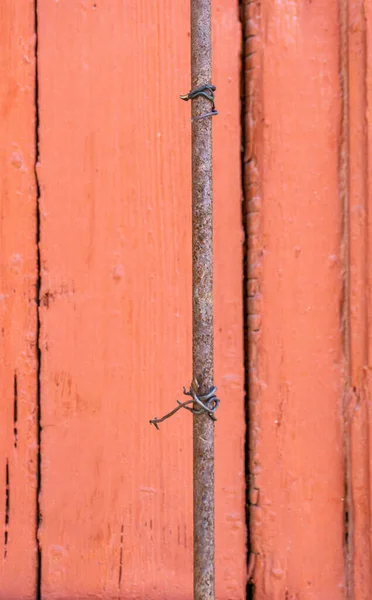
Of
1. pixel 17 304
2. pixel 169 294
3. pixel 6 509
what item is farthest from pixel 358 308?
pixel 6 509

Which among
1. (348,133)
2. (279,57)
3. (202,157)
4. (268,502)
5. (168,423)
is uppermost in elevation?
(279,57)

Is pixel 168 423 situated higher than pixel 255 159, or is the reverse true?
pixel 255 159

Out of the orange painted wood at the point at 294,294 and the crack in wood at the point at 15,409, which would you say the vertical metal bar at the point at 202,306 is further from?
the crack in wood at the point at 15,409

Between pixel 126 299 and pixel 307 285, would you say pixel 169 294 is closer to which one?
pixel 126 299

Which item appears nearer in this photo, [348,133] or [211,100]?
[211,100]

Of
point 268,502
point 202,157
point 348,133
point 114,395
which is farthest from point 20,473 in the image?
point 348,133

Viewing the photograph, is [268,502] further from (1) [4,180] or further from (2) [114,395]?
(1) [4,180]

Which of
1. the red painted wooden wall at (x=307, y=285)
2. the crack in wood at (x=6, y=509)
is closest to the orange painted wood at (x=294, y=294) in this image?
the red painted wooden wall at (x=307, y=285)
